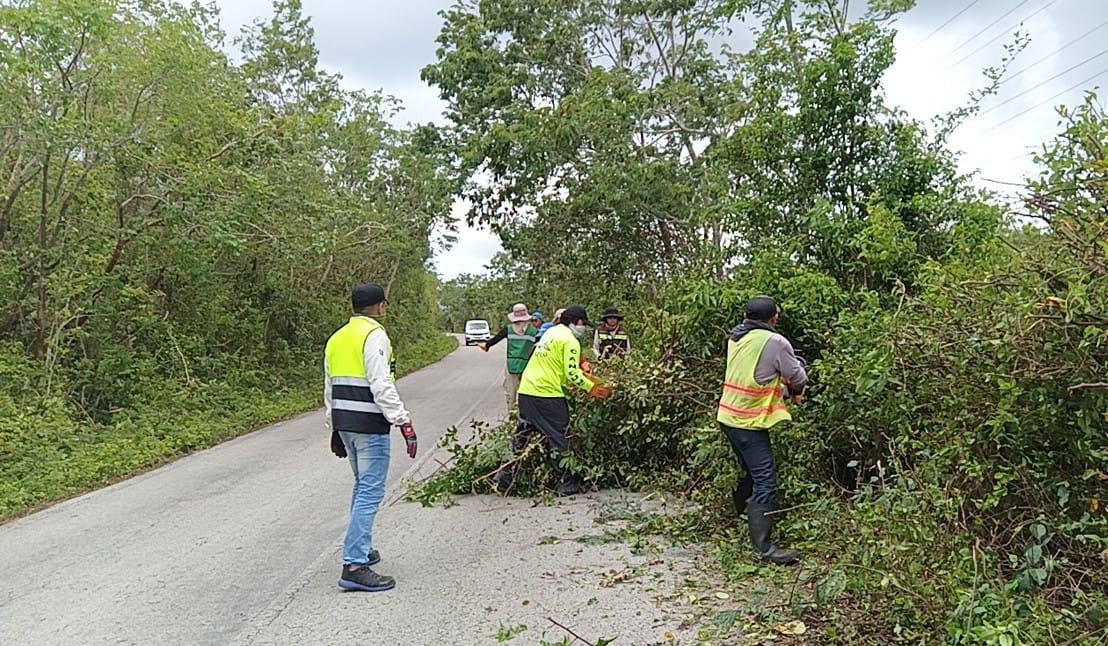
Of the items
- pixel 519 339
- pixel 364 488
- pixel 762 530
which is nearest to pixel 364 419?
pixel 364 488

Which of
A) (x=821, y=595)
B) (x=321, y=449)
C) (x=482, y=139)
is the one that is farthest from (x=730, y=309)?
(x=482, y=139)

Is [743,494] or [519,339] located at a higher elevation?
[519,339]

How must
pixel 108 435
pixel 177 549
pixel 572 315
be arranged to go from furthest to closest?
pixel 108 435, pixel 572 315, pixel 177 549

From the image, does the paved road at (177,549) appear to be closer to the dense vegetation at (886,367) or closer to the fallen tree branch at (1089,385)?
the dense vegetation at (886,367)

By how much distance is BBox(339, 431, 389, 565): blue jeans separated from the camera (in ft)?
19.1

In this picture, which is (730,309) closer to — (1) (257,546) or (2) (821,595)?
(2) (821,595)

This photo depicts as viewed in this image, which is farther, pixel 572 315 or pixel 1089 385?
pixel 572 315

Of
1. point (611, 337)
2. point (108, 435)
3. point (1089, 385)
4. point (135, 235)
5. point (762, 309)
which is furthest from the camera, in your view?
point (135, 235)

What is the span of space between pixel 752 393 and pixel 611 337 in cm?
430

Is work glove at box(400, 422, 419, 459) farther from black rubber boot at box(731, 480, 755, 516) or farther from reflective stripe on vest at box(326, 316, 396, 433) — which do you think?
black rubber boot at box(731, 480, 755, 516)

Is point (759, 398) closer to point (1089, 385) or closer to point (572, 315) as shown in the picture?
point (1089, 385)

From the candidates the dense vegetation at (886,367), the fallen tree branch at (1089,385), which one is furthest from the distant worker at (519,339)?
the fallen tree branch at (1089,385)

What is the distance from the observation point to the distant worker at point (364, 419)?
5785mm

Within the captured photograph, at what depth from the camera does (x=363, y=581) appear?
5.77 metres
